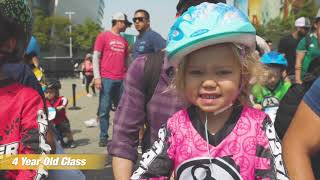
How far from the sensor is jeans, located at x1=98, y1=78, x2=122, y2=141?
6.98 m

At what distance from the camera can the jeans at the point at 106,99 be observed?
6980mm

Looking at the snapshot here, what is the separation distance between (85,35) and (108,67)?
60.8 metres

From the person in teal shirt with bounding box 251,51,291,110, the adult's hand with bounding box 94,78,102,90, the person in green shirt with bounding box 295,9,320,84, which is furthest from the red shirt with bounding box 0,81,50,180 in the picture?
the adult's hand with bounding box 94,78,102,90

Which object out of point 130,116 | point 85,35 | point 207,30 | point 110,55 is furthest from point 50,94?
point 85,35

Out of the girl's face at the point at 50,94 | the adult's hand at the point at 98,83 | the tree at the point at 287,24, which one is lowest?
the tree at the point at 287,24

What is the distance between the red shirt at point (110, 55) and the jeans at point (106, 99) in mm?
84

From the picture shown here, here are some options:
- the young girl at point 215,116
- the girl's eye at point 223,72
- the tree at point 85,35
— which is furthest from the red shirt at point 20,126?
the tree at point 85,35

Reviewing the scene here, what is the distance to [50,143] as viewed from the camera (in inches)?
71.2

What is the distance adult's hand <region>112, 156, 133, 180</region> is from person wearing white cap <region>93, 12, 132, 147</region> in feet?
16.3

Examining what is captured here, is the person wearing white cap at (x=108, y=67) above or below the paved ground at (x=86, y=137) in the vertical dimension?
above

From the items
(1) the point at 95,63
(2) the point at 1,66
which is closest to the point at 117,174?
(2) the point at 1,66

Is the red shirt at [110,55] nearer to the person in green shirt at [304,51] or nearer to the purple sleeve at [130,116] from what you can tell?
the person in green shirt at [304,51]

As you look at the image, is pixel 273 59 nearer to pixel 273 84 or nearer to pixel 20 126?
pixel 273 84

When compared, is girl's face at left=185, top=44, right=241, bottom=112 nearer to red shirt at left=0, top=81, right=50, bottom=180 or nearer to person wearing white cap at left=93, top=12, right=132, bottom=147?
red shirt at left=0, top=81, right=50, bottom=180
